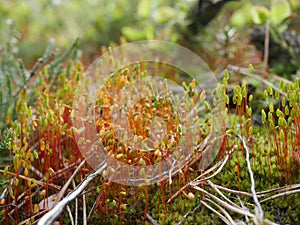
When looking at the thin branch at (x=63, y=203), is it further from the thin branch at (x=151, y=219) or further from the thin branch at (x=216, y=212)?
the thin branch at (x=216, y=212)

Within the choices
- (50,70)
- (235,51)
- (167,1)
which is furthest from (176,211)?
(167,1)

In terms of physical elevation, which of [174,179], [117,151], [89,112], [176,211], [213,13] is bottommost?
[176,211]

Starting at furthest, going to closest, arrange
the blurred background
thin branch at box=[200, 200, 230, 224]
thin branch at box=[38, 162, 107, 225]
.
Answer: the blurred background, thin branch at box=[200, 200, 230, 224], thin branch at box=[38, 162, 107, 225]

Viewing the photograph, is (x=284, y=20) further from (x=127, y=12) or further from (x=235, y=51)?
(x=127, y=12)

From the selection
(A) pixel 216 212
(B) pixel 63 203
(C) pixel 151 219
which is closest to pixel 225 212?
(A) pixel 216 212

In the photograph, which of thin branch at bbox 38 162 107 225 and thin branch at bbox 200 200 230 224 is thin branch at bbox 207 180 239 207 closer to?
thin branch at bbox 200 200 230 224

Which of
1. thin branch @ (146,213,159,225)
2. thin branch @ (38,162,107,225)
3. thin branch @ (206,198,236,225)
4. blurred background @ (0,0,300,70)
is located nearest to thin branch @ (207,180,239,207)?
thin branch @ (206,198,236,225)

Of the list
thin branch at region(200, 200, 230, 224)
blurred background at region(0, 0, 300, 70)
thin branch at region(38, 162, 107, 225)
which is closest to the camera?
thin branch at region(38, 162, 107, 225)

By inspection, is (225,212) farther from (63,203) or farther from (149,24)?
(149,24)

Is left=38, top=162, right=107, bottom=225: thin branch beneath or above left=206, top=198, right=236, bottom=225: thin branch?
above

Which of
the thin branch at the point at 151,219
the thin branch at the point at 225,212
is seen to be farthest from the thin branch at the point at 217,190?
the thin branch at the point at 151,219

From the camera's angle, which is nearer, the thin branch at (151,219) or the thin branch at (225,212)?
the thin branch at (225,212)
